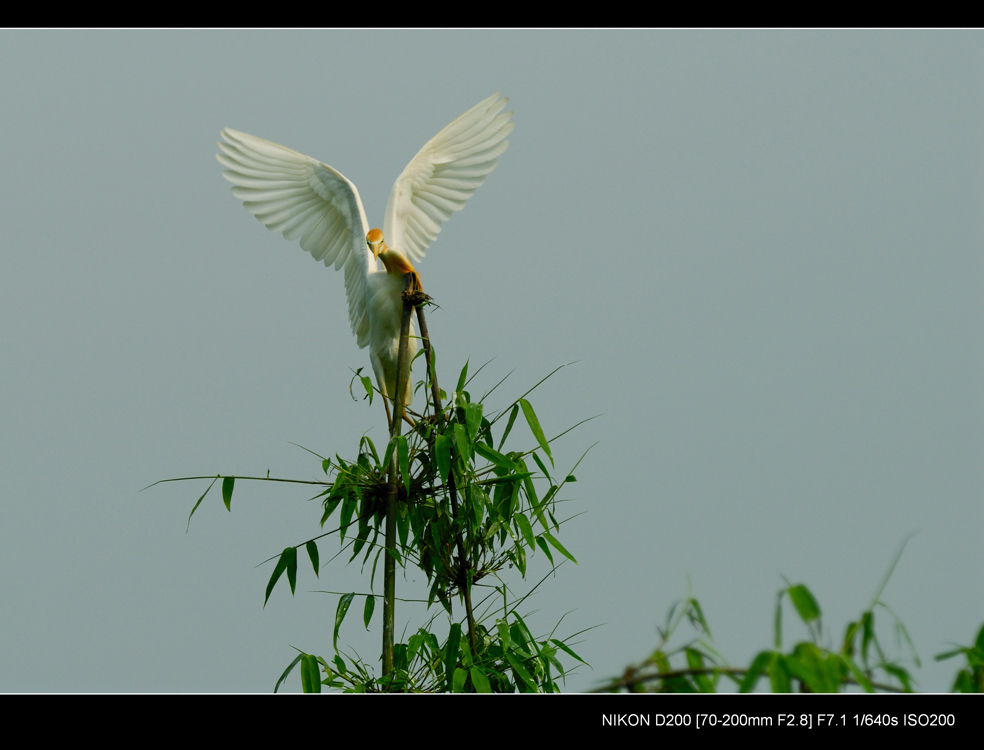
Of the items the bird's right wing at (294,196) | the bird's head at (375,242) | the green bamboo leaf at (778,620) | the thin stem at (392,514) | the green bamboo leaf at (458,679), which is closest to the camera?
the green bamboo leaf at (778,620)

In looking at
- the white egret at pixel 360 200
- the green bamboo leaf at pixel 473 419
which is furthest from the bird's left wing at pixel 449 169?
the green bamboo leaf at pixel 473 419

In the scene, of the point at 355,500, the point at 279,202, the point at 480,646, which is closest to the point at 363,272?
the point at 279,202

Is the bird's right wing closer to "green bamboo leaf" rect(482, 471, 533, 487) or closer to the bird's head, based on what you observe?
the bird's head

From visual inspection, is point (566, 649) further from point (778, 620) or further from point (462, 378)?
point (778, 620)

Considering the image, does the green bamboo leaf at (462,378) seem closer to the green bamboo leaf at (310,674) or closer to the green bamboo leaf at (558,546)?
the green bamboo leaf at (558,546)

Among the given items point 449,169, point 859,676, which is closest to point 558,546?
point 859,676

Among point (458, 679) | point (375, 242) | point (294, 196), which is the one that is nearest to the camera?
point (458, 679)

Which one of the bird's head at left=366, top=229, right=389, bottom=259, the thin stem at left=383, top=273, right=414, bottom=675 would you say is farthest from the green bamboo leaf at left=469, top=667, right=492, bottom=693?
the bird's head at left=366, top=229, right=389, bottom=259
